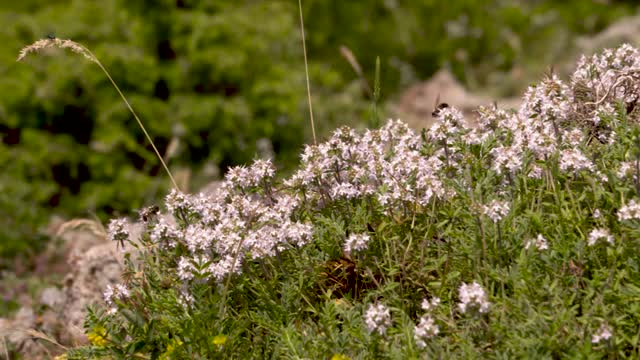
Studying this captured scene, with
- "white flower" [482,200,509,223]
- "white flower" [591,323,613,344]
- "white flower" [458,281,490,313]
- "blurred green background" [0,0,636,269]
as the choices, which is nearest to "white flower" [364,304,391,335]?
"white flower" [458,281,490,313]

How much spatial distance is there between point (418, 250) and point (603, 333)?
0.96 m

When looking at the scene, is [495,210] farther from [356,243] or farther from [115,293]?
[115,293]

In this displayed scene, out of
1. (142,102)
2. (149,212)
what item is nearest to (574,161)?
(149,212)

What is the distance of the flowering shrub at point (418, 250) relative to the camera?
11.0 feet

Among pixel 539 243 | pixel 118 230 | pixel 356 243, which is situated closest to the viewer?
pixel 539 243

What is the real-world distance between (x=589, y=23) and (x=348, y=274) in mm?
13565

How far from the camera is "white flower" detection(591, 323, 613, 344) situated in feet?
10.2

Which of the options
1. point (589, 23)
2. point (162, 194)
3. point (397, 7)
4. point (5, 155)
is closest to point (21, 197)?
point (5, 155)

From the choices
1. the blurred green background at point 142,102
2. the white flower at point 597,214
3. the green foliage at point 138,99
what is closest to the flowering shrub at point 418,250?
the white flower at point 597,214

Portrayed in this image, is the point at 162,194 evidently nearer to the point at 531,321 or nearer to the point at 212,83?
the point at 212,83

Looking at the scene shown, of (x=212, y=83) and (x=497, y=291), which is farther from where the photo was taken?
(x=212, y=83)

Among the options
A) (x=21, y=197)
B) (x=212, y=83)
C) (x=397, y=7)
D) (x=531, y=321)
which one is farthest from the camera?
(x=397, y=7)

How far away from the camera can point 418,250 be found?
3889 mm

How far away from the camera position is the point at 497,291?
3592mm
